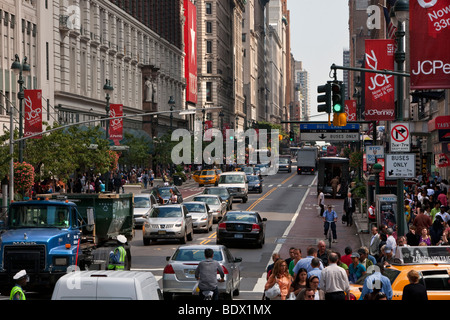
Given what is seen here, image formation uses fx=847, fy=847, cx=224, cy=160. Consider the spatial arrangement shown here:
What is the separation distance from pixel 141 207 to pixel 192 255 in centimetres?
2206

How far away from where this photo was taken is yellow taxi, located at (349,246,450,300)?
16.0 metres

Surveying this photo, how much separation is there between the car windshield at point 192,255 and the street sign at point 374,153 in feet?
45.6

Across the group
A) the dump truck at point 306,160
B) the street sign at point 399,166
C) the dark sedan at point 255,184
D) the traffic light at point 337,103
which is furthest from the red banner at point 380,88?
the dump truck at point 306,160

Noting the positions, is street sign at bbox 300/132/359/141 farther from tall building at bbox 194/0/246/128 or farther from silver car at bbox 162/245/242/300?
tall building at bbox 194/0/246/128

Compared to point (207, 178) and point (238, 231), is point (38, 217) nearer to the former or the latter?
point (238, 231)

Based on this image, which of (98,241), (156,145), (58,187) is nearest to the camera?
(98,241)

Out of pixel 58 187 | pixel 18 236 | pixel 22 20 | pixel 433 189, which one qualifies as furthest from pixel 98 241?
pixel 22 20

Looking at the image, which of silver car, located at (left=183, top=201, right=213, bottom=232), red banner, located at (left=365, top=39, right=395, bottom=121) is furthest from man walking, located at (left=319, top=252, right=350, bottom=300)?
silver car, located at (left=183, top=201, right=213, bottom=232)

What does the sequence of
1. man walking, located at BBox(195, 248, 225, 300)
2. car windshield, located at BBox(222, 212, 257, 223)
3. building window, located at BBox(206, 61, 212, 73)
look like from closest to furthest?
man walking, located at BBox(195, 248, 225, 300), car windshield, located at BBox(222, 212, 257, 223), building window, located at BBox(206, 61, 212, 73)

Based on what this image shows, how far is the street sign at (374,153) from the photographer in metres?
33.5

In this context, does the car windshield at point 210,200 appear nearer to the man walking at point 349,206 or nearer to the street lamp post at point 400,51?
the man walking at point 349,206

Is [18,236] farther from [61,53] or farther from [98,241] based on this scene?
[61,53]

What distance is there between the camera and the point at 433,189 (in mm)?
39188

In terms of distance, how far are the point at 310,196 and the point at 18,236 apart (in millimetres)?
51313
